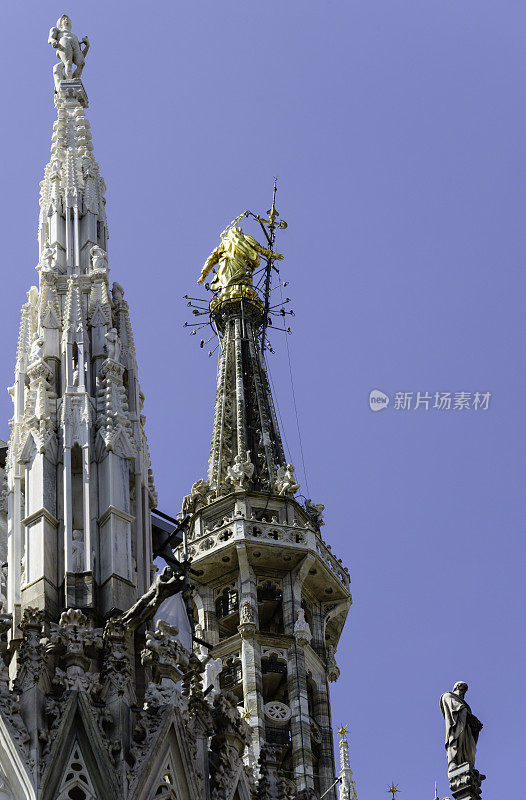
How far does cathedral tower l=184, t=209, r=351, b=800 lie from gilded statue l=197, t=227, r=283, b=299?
7.69 m

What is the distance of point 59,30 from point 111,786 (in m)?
19.1

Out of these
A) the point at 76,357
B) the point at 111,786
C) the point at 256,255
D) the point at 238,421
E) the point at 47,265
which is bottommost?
the point at 111,786

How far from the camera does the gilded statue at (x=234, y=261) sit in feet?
252

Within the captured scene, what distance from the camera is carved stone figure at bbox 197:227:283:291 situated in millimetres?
76938

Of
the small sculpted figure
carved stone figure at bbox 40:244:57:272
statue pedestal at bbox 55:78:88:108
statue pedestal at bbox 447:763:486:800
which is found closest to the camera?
statue pedestal at bbox 447:763:486:800

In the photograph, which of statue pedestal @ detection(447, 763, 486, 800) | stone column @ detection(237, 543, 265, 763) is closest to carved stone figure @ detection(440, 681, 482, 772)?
statue pedestal @ detection(447, 763, 486, 800)

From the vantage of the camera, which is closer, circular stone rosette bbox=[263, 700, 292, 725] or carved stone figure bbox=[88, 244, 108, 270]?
carved stone figure bbox=[88, 244, 108, 270]

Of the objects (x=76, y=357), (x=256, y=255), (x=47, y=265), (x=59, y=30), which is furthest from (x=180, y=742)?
(x=256, y=255)

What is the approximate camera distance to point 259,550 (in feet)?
210

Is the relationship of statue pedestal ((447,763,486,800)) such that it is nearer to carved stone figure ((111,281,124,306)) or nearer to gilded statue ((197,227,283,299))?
carved stone figure ((111,281,124,306))

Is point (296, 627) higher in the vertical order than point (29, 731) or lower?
higher

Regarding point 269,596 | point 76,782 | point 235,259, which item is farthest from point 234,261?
point 76,782

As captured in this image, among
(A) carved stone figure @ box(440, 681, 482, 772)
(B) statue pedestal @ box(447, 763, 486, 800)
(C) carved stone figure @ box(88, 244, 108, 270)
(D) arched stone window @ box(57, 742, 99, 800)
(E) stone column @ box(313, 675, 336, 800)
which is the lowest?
(D) arched stone window @ box(57, 742, 99, 800)

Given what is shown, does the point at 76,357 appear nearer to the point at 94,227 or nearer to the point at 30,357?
the point at 30,357
